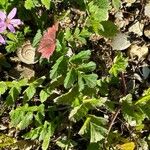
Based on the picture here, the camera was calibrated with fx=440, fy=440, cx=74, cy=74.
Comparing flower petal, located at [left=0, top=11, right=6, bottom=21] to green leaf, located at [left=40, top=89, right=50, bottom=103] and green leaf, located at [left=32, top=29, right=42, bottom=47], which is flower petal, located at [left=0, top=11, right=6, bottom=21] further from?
green leaf, located at [left=40, top=89, right=50, bottom=103]

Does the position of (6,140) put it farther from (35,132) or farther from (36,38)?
(36,38)

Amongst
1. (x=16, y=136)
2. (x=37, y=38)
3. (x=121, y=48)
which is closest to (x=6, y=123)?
(x=16, y=136)

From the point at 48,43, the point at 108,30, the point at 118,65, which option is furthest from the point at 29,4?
the point at 118,65

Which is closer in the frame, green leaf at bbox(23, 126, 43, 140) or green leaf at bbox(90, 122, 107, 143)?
green leaf at bbox(90, 122, 107, 143)

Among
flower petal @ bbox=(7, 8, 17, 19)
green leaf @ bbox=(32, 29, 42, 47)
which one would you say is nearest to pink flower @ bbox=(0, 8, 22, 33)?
flower petal @ bbox=(7, 8, 17, 19)

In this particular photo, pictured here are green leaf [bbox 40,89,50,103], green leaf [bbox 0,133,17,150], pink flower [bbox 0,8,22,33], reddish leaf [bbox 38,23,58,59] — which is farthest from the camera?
green leaf [bbox 0,133,17,150]

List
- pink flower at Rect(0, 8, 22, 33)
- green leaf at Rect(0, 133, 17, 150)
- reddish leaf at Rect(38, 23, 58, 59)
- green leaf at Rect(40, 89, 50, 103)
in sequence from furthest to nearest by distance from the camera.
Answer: green leaf at Rect(0, 133, 17, 150), green leaf at Rect(40, 89, 50, 103), pink flower at Rect(0, 8, 22, 33), reddish leaf at Rect(38, 23, 58, 59)

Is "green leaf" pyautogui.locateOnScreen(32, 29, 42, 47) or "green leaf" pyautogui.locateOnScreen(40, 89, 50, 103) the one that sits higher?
"green leaf" pyautogui.locateOnScreen(32, 29, 42, 47)

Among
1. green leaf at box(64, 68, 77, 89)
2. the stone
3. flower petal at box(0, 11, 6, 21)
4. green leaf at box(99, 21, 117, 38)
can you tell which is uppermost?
flower petal at box(0, 11, 6, 21)
